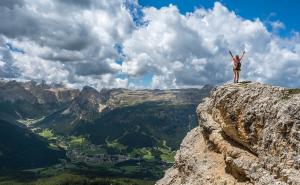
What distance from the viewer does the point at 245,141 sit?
A: 43594 mm

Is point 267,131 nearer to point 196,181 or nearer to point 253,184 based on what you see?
point 253,184

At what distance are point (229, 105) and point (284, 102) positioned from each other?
1013cm

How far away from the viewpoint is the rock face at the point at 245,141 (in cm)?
3461

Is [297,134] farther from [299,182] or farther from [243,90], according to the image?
[243,90]

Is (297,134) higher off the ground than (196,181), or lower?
higher

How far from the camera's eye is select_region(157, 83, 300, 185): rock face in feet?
114

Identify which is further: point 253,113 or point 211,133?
point 211,133

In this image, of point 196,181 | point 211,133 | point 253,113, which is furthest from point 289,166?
point 211,133

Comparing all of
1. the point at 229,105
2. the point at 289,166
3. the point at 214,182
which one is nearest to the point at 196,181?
the point at 214,182

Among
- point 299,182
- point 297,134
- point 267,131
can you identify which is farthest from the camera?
point 267,131

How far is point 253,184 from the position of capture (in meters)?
38.7

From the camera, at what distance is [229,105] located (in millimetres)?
47656

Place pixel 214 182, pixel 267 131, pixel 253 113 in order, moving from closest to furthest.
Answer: pixel 267 131 < pixel 253 113 < pixel 214 182

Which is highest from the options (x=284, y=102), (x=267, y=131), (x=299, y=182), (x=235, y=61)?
(x=235, y=61)
